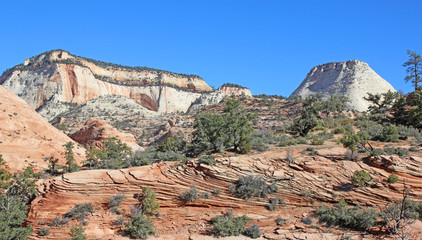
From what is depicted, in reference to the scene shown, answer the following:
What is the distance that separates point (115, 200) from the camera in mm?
18141

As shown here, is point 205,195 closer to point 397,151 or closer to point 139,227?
point 139,227

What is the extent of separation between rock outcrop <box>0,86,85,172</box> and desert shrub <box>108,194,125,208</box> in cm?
1469

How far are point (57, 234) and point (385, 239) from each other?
55.8 ft

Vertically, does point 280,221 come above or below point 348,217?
below

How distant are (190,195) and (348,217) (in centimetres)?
873

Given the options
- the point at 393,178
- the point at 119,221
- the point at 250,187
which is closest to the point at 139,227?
the point at 119,221

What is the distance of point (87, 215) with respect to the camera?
17.7 metres

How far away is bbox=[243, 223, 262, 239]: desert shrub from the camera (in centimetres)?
1544

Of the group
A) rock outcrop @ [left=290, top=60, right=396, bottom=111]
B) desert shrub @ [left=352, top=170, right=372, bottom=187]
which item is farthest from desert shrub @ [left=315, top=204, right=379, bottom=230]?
rock outcrop @ [left=290, top=60, right=396, bottom=111]

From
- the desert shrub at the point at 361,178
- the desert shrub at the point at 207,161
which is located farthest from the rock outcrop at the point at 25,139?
the desert shrub at the point at 361,178

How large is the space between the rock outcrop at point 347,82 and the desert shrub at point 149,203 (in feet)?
198

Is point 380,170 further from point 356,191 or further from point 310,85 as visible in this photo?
point 310,85

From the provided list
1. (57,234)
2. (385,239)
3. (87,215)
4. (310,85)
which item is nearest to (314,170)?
(385,239)

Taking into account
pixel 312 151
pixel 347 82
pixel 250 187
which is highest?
pixel 347 82
